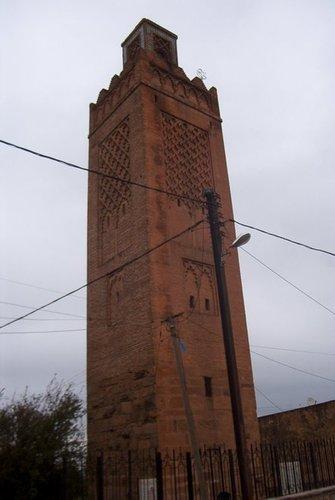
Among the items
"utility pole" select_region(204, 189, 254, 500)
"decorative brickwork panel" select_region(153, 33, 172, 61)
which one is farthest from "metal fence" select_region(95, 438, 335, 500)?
"decorative brickwork panel" select_region(153, 33, 172, 61)

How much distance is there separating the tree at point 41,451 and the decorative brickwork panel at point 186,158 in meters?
8.73

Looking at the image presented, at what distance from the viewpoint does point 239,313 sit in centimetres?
1728

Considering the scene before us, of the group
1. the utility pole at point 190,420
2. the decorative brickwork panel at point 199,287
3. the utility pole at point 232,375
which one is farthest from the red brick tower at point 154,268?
the utility pole at point 232,375

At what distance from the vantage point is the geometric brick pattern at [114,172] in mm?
18141

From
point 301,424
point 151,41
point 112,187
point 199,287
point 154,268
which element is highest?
point 151,41

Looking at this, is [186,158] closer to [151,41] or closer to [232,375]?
[151,41]

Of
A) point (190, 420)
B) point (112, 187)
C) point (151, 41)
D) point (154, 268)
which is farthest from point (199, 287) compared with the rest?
point (151, 41)

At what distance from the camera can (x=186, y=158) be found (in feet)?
62.2

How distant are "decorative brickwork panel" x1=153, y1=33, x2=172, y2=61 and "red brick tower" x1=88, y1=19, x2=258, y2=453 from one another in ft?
0.39

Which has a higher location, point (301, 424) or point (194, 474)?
point (301, 424)

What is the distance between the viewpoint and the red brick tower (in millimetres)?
14445

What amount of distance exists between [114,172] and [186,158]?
2.83 metres

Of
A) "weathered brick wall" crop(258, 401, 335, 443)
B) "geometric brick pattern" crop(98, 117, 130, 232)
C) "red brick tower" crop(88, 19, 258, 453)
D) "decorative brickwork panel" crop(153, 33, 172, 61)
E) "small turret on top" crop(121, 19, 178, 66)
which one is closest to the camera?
"red brick tower" crop(88, 19, 258, 453)

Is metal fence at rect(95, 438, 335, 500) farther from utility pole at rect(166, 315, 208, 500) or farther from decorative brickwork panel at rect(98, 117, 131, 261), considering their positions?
decorative brickwork panel at rect(98, 117, 131, 261)
